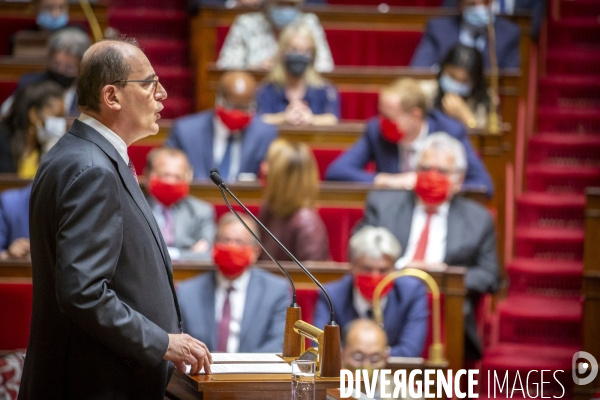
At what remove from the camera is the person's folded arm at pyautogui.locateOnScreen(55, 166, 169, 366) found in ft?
3.59

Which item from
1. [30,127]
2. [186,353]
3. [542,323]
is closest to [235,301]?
[542,323]

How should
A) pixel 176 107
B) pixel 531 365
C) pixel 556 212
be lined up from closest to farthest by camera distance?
pixel 531 365
pixel 556 212
pixel 176 107

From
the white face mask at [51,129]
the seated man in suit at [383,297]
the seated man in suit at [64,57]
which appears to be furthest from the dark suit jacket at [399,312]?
the seated man in suit at [64,57]

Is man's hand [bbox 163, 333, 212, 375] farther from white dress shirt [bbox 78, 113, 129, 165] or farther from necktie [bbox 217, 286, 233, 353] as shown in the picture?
necktie [bbox 217, 286, 233, 353]

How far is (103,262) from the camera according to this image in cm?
111

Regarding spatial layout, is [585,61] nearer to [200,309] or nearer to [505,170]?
[505,170]

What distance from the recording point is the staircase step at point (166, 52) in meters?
4.31

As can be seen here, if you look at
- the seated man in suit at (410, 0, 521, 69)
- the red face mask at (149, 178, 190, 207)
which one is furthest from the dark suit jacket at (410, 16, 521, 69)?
the red face mask at (149, 178, 190, 207)

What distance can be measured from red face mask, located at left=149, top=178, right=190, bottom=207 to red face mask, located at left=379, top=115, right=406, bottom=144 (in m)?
0.67

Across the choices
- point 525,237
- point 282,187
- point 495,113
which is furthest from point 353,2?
point 282,187

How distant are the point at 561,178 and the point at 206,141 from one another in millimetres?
1283

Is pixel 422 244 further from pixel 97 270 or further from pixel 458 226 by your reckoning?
pixel 97 270

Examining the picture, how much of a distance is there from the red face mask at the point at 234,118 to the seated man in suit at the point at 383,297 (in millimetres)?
834

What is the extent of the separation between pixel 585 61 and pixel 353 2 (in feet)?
3.63
